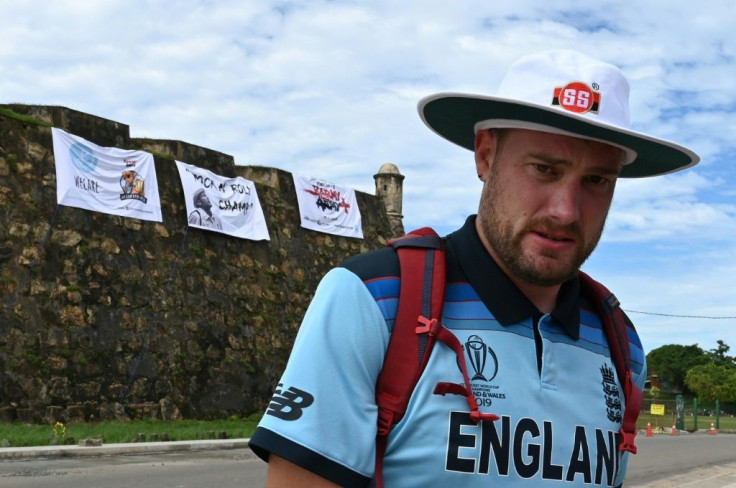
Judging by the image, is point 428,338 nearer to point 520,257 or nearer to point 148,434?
point 520,257

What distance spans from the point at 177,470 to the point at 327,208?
1518cm

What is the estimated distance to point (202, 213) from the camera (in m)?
21.8

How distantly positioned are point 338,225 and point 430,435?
25.2 metres

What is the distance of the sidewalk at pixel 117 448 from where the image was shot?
42.4 feet

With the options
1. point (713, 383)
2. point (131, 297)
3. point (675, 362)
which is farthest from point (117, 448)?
point (675, 362)

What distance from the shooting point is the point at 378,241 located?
28.8m

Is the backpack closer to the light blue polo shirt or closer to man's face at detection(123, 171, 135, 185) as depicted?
the light blue polo shirt

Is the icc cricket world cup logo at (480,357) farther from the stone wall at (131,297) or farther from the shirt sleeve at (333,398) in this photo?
the stone wall at (131,297)

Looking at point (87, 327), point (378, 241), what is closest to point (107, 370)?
point (87, 327)

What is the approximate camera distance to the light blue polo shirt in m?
1.66

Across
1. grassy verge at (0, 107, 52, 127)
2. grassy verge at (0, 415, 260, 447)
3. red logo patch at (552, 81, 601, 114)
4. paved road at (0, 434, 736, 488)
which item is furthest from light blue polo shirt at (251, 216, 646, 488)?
grassy verge at (0, 107, 52, 127)

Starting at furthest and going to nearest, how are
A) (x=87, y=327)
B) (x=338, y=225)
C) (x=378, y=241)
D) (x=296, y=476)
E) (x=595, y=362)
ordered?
(x=378, y=241)
(x=338, y=225)
(x=87, y=327)
(x=595, y=362)
(x=296, y=476)

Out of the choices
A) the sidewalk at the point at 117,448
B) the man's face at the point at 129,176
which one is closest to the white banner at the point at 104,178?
the man's face at the point at 129,176

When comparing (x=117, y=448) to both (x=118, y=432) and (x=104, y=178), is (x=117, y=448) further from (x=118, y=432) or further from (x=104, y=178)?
(x=104, y=178)
